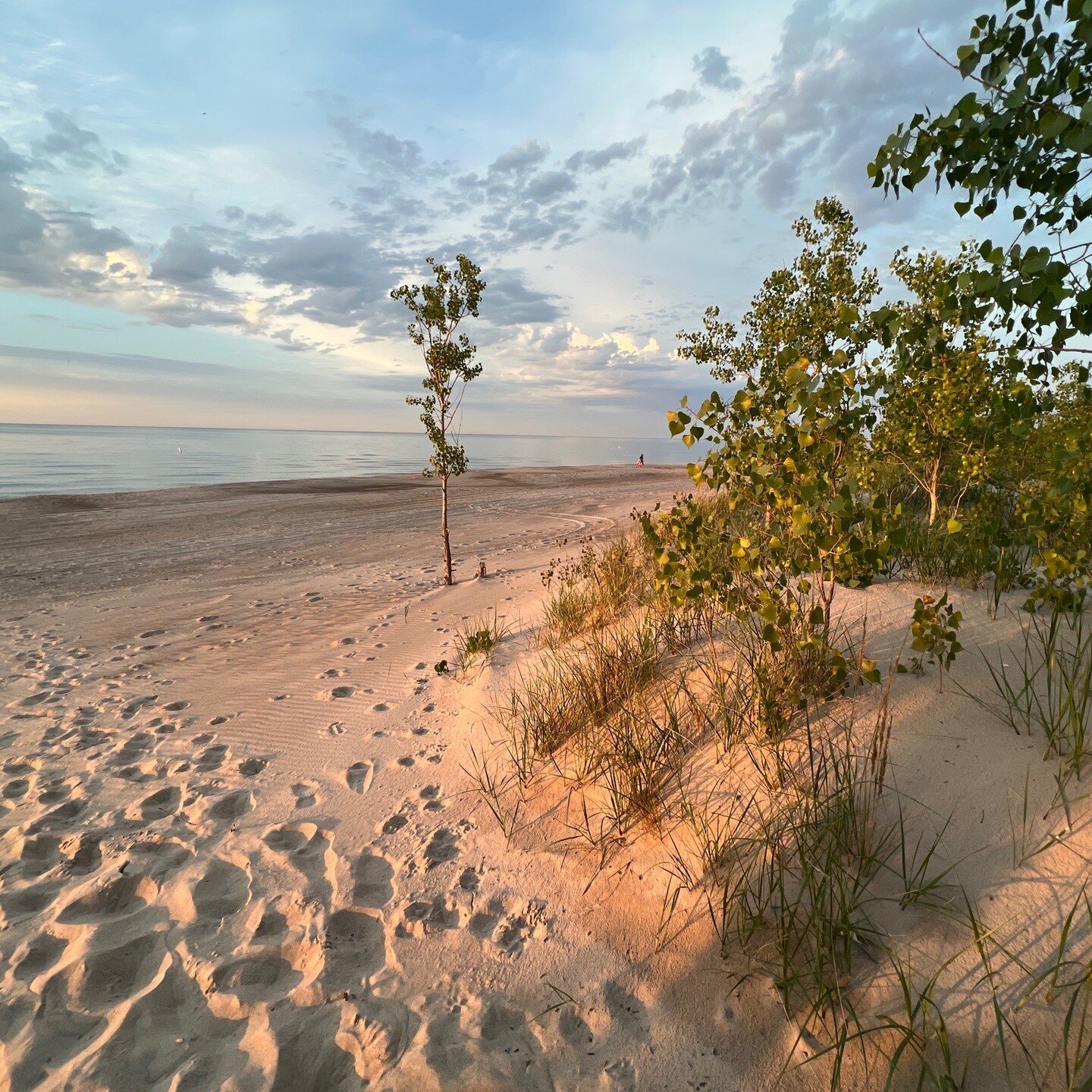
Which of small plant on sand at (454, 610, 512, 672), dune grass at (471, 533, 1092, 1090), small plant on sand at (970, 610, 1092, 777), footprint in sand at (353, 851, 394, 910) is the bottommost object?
footprint in sand at (353, 851, 394, 910)

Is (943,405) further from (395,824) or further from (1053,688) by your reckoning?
(395,824)

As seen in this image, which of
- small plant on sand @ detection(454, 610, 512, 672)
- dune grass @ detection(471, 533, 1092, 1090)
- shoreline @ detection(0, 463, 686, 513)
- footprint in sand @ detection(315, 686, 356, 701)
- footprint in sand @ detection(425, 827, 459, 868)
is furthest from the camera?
shoreline @ detection(0, 463, 686, 513)

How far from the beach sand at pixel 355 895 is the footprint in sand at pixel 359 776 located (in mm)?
20

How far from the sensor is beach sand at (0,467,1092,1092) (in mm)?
2254

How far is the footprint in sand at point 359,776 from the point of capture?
415 cm

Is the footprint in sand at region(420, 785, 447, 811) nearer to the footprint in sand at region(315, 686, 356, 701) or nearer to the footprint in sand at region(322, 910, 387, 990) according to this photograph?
the footprint in sand at region(322, 910, 387, 990)

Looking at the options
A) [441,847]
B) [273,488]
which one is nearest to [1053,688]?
[441,847]

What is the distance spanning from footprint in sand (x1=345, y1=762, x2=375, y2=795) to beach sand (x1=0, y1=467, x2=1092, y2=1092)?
20 millimetres

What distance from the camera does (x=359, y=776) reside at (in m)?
4.30

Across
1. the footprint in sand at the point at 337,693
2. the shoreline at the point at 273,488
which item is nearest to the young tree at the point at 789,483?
the footprint in sand at the point at 337,693

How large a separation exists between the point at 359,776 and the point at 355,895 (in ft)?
4.16

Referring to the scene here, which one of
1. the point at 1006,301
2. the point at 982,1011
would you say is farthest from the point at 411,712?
the point at 1006,301

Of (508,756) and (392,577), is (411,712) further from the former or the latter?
(392,577)

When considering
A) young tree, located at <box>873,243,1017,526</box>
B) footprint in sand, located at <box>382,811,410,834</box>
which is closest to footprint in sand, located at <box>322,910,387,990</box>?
footprint in sand, located at <box>382,811,410,834</box>
